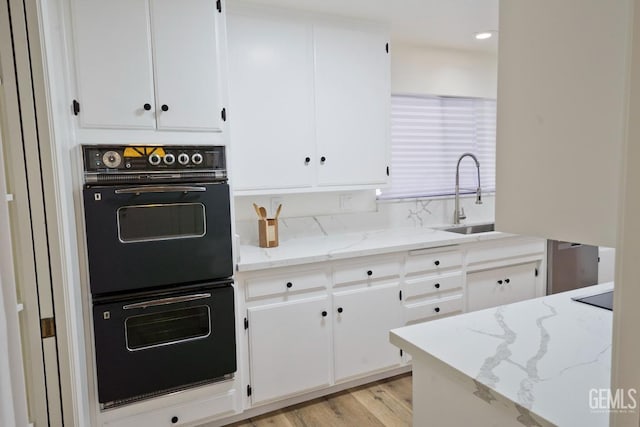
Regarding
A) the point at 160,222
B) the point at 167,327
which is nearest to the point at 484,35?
the point at 160,222

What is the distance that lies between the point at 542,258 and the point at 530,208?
9.01 feet

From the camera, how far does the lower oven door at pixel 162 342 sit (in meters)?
1.91

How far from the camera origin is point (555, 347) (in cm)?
109

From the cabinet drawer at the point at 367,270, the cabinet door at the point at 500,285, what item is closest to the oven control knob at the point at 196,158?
the cabinet drawer at the point at 367,270

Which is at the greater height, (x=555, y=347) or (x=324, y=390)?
(x=555, y=347)

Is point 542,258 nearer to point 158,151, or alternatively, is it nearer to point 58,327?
point 158,151

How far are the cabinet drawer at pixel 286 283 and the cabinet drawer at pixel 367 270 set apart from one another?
10 cm

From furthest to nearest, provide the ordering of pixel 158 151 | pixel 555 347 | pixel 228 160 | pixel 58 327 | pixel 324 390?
pixel 324 390
pixel 228 160
pixel 158 151
pixel 58 327
pixel 555 347

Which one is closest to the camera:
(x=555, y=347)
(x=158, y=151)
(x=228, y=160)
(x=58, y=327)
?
(x=555, y=347)

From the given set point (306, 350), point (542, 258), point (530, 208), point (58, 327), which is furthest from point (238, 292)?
point (542, 258)

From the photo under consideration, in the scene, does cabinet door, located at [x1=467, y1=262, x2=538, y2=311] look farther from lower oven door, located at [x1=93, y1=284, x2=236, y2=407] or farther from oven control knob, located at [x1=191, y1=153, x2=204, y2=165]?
oven control knob, located at [x1=191, y1=153, x2=204, y2=165]

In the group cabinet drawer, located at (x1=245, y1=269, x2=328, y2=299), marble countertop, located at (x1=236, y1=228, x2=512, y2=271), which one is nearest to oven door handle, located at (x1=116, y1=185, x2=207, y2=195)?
marble countertop, located at (x1=236, y1=228, x2=512, y2=271)

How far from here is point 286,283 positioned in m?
2.32

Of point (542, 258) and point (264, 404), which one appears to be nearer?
point (264, 404)
